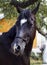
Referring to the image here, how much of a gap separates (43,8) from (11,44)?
2950 mm

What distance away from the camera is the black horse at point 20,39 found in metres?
6.45

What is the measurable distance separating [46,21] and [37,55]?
8.77 meters

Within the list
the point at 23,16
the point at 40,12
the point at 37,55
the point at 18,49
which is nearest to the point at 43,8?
the point at 40,12

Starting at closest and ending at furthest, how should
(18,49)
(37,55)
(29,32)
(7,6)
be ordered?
(18,49)
(29,32)
(7,6)
(37,55)

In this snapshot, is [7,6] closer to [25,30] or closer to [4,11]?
[4,11]

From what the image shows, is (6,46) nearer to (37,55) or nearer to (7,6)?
(7,6)

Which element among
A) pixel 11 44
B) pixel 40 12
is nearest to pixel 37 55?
pixel 40 12

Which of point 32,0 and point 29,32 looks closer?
point 29,32

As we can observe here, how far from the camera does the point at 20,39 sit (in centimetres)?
639

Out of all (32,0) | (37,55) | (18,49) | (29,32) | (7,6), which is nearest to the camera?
(18,49)

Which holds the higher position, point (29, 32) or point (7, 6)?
point (29, 32)

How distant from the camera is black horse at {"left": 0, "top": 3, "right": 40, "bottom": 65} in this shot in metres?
6.45

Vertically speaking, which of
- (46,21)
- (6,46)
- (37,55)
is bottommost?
(37,55)

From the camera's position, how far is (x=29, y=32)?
21.4ft
